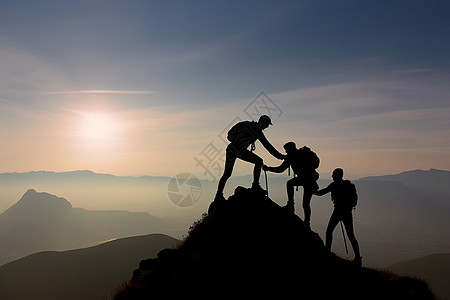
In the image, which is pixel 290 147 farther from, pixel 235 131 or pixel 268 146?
pixel 235 131

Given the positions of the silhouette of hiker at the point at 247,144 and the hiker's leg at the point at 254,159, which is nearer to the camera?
the silhouette of hiker at the point at 247,144

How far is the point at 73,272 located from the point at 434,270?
151 meters

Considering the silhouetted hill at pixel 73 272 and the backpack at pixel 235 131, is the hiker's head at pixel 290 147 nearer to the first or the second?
the backpack at pixel 235 131

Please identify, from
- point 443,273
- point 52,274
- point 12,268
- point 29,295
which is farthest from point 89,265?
point 443,273

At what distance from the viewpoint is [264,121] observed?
1265 cm

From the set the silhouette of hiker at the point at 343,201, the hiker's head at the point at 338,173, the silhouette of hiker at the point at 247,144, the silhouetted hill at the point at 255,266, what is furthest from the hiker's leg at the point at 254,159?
the hiker's head at the point at 338,173

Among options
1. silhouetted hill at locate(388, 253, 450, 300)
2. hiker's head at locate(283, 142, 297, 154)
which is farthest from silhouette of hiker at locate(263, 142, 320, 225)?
silhouetted hill at locate(388, 253, 450, 300)

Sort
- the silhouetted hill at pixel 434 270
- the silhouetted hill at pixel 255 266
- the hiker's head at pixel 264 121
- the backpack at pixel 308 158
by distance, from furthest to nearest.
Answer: the silhouetted hill at pixel 434 270 < the backpack at pixel 308 158 < the hiker's head at pixel 264 121 < the silhouetted hill at pixel 255 266

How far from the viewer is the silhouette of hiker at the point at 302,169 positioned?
12.9 meters

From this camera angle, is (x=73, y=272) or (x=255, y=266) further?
(x=73, y=272)

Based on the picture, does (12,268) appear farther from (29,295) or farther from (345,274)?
(345,274)

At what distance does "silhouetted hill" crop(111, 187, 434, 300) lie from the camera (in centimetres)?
930

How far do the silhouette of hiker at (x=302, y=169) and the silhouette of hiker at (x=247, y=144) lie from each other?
58cm

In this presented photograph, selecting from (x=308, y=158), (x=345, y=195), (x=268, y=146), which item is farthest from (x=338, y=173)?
(x=268, y=146)
